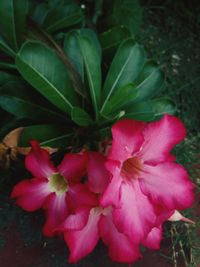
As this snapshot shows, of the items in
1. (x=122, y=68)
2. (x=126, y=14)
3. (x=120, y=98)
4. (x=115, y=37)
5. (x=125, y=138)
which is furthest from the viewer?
(x=126, y=14)

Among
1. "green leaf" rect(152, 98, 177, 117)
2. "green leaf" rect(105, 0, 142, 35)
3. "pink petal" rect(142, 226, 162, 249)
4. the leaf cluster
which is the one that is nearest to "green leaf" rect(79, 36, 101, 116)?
the leaf cluster

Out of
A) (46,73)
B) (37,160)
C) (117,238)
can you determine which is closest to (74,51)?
(46,73)

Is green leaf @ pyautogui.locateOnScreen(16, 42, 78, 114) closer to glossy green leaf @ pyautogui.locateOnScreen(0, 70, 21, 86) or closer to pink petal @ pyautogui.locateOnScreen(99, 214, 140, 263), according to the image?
glossy green leaf @ pyautogui.locateOnScreen(0, 70, 21, 86)

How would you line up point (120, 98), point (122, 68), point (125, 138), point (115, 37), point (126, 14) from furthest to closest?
1. point (126, 14)
2. point (115, 37)
3. point (122, 68)
4. point (120, 98)
5. point (125, 138)

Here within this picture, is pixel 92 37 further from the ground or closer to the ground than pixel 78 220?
further from the ground

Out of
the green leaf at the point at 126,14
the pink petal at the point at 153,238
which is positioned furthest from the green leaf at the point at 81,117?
the green leaf at the point at 126,14

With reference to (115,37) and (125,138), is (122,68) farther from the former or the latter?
(125,138)

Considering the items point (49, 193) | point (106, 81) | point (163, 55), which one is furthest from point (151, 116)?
point (163, 55)

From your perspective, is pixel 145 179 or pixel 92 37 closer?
pixel 145 179
